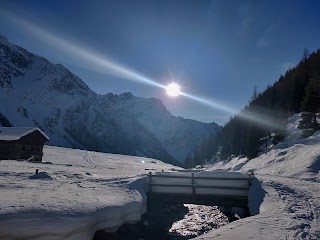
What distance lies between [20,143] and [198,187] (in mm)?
31874

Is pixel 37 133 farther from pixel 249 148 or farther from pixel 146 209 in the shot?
pixel 249 148

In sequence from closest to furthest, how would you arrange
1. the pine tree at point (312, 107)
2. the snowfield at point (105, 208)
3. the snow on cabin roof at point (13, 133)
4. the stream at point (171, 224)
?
the snowfield at point (105, 208) → the stream at point (171, 224) → the snow on cabin roof at point (13, 133) → the pine tree at point (312, 107)

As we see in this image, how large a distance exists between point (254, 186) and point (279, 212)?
6.51 m

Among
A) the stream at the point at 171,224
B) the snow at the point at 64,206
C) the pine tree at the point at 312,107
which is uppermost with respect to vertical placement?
the pine tree at the point at 312,107

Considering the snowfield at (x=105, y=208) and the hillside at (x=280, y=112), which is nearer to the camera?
the snowfield at (x=105, y=208)

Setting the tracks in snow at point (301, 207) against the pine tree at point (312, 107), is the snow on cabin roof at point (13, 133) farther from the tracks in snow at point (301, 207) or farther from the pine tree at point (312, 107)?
the pine tree at point (312, 107)

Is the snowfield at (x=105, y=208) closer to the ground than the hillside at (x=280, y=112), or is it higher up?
closer to the ground

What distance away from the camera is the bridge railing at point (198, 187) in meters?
20.0

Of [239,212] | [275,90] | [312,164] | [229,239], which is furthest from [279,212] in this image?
[275,90]

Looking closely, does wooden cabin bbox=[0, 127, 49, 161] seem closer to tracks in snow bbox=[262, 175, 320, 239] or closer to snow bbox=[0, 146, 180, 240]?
snow bbox=[0, 146, 180, 240]

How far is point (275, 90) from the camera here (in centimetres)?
9881

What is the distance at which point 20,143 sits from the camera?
43938mm

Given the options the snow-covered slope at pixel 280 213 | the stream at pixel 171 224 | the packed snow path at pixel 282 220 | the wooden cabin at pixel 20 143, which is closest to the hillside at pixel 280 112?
the snow-covered slope at pixel 280 213

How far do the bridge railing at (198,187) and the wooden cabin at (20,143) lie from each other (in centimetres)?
2623
